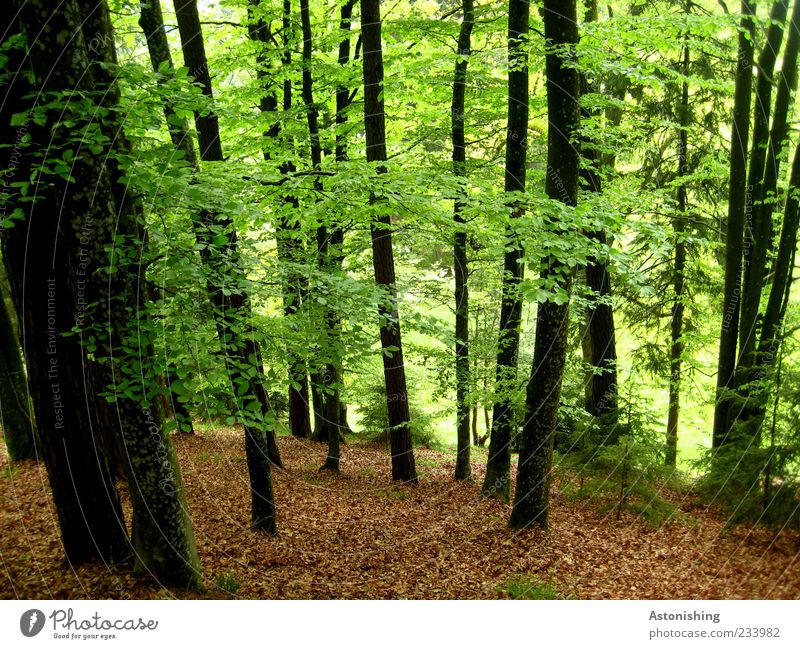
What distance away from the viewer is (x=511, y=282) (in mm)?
10867

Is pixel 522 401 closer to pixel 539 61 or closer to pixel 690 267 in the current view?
pixel 539 61

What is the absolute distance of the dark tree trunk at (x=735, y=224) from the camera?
36.7ft

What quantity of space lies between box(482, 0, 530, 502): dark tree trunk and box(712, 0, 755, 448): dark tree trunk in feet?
14.9

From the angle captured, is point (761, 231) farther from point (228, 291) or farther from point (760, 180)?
point (228, 291)

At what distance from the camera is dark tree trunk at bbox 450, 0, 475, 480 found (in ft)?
35.8

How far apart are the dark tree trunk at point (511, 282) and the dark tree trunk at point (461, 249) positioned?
0.87 meters

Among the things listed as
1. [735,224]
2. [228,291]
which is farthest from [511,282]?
[228,291]

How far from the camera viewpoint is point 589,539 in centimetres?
883

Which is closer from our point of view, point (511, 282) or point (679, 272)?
point (511, 282)

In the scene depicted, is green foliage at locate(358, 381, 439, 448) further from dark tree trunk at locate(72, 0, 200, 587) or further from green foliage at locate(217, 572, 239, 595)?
dark tree trunk at locate(72, 0, 200, 587)

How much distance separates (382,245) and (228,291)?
5.61 m

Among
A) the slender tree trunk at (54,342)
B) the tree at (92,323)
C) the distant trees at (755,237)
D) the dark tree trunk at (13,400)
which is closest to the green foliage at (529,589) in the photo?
the tree at (92,323)

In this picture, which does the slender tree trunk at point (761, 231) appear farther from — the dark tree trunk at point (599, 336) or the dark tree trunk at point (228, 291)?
the dark tree trunk at point (228, 291)

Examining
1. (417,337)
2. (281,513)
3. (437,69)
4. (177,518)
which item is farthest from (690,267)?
(177,518)
